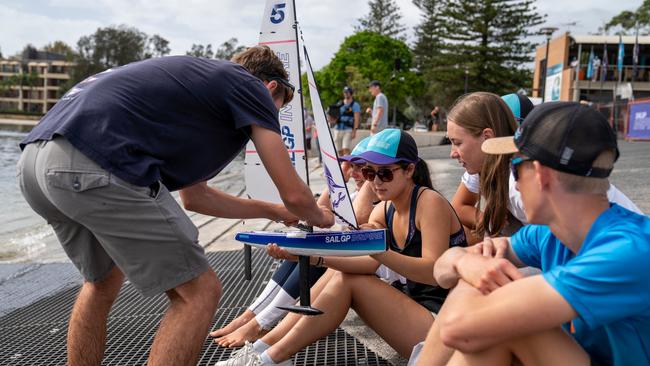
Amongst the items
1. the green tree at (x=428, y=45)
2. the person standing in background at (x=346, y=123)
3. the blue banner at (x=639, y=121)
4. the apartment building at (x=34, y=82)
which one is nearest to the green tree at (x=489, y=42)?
the green tree at (x=428, y=45)

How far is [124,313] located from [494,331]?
10.2ft

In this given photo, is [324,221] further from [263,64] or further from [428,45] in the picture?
[428,45]

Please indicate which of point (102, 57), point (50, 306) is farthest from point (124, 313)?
point (102, 57)

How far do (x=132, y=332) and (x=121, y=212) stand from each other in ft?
5.39

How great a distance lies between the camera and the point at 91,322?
249 centimetres

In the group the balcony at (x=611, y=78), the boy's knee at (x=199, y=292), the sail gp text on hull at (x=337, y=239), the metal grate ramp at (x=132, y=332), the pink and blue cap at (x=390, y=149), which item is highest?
the balcony at (x=611, y=78)

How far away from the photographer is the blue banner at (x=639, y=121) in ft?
75.1

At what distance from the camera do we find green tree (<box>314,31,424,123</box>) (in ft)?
186

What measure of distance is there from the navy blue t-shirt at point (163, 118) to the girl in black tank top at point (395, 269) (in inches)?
23.1

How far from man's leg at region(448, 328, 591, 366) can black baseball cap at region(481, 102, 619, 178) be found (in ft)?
1.41

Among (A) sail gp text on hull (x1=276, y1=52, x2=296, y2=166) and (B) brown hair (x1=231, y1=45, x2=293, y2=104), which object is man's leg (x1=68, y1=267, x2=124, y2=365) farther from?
(A) sail gp text on hull (x1=276, y1=52, x2=296, y2=166)

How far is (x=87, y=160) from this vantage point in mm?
2119

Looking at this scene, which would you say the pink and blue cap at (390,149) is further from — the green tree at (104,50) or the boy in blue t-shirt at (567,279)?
the green tree at (104,50)

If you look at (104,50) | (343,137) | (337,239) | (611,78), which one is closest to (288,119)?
(337,239)
